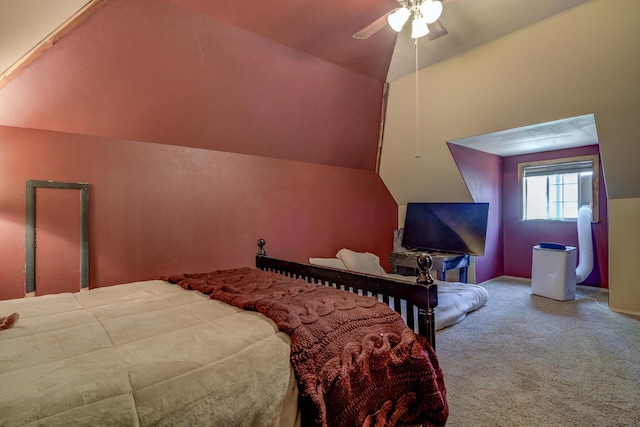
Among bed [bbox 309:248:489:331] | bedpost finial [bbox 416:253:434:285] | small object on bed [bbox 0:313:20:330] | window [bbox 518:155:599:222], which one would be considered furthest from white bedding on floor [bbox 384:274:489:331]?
small object on bed [bbox 0:313:20:330]

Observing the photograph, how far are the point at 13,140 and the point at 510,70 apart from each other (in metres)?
4.19

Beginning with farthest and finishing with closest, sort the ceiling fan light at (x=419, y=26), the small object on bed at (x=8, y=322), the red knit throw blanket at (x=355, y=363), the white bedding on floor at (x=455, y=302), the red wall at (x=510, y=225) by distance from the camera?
the red wall at (x=510, y=225) → the white bedding on floor at (x=455, y=302) → the ceiling fan light at (x=419, y=26) → the small object on bed at (x=8, y=322) → the red knit throw blanket at (x=355, y=363)

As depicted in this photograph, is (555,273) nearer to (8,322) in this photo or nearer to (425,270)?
(425,270)

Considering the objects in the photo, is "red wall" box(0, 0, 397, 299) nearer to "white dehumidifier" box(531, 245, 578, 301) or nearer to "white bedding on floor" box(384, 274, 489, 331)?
"white bedding on floor" box(384, 274, 489, 331)

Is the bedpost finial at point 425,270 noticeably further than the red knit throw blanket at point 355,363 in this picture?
Yes

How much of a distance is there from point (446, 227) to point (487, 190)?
1.00m

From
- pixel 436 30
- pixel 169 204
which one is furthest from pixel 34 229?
pixel 436 30

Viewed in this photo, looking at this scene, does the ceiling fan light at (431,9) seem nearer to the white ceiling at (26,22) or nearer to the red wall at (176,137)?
the red wall at (176,137)

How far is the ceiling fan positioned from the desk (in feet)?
9.09

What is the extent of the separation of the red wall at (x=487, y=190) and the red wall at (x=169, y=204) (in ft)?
5.89

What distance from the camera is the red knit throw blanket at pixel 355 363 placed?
1170 millimetres

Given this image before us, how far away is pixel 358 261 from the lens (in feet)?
13.5

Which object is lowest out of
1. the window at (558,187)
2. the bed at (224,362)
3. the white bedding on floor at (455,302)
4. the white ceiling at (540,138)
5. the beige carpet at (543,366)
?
the beige carpet at (543,366)

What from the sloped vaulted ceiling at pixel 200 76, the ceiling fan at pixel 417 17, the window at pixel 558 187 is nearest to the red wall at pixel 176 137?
the sloped vaulted ceiling at pixel 200 76
